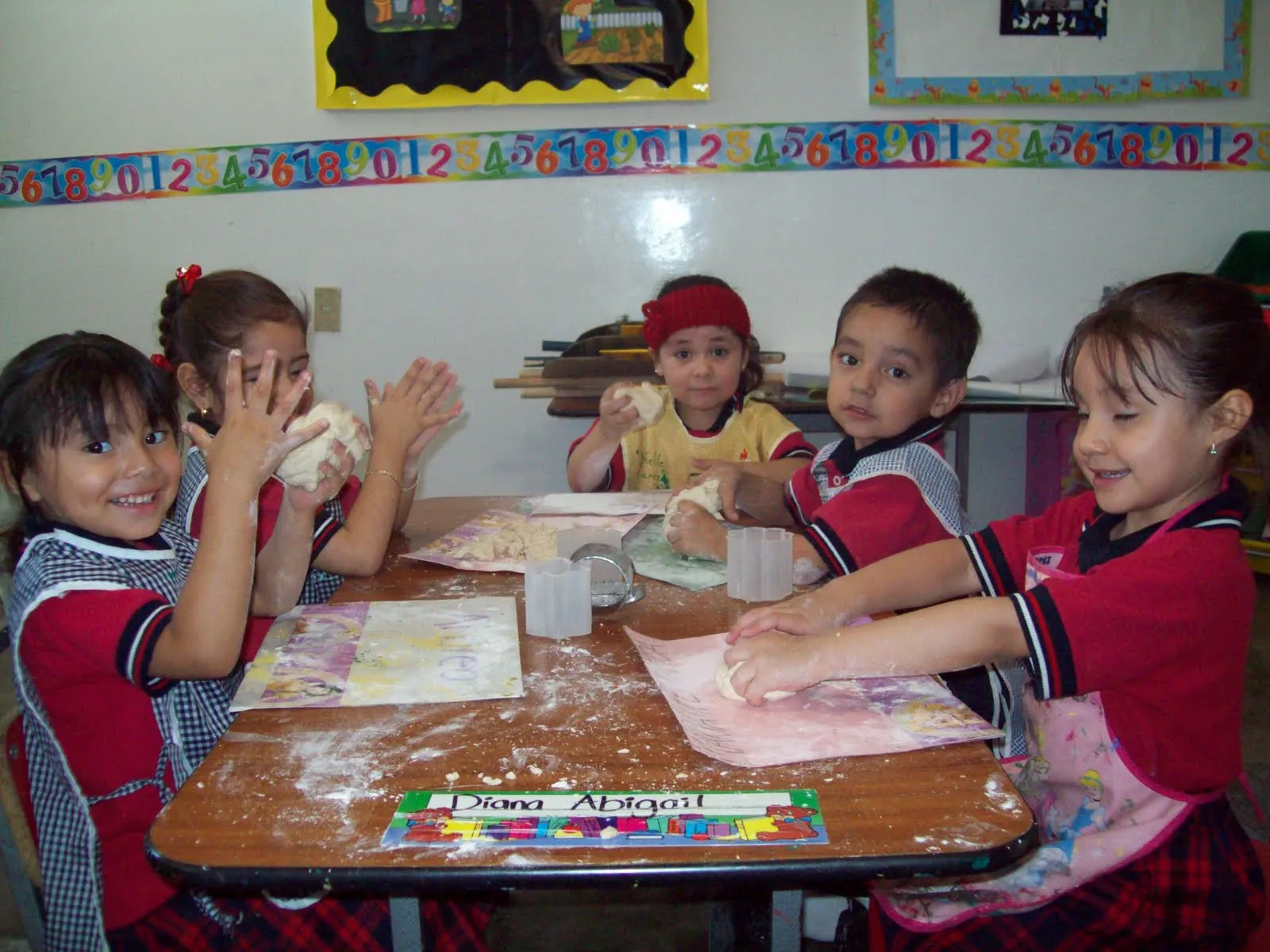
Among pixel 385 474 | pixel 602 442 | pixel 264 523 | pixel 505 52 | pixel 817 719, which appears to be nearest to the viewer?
pixel 817 719

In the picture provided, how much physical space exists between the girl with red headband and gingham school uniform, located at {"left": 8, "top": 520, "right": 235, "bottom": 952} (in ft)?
4.06

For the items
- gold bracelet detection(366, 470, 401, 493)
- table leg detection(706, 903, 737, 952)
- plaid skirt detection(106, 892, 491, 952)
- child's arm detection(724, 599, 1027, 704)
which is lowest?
table leg detection(706, 903, 737, 952)

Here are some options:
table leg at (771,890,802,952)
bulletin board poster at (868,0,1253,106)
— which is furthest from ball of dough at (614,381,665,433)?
bulletin board poster at (868,0,1253,106)

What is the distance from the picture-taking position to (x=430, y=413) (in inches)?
75.2

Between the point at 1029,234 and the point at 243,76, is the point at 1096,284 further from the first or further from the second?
the point at 243,76

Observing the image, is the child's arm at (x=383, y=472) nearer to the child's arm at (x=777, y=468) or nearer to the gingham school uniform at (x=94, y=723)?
the gingham school uniform at (x=94, y=723)

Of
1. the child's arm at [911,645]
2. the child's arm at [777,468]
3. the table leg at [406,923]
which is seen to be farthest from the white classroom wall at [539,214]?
the table leg at [406,923]

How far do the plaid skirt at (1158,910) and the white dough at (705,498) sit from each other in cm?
81

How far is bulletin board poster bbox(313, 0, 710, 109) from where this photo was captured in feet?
11.9

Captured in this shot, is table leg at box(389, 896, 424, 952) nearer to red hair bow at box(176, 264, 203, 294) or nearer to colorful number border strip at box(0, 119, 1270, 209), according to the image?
red hair bow at box(176, 264, 203, 294)

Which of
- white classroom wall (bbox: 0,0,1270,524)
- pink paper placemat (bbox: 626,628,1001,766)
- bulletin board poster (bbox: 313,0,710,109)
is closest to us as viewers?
pink paper placemat (bbox: 626,628,1001,766)

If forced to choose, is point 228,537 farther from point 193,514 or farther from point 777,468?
point 777,468

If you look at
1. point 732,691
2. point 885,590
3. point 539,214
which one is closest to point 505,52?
point 539,214

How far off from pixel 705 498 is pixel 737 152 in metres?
2.30
